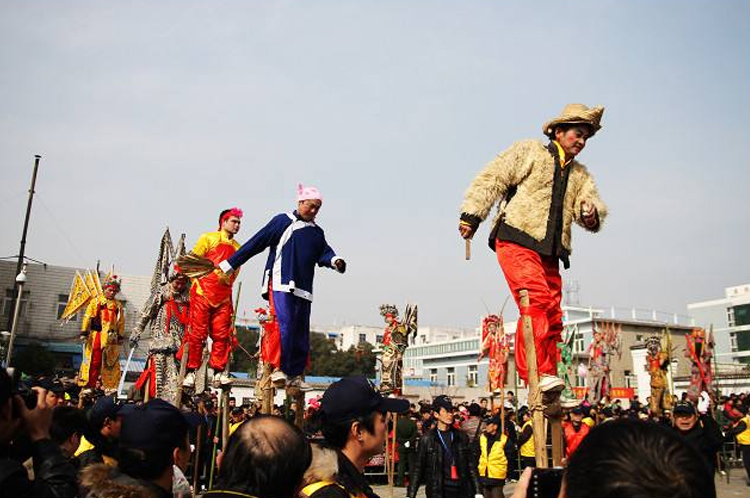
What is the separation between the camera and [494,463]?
9.23 meters

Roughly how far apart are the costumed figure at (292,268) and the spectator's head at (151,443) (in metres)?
3.67

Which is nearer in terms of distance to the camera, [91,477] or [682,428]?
[91,477]

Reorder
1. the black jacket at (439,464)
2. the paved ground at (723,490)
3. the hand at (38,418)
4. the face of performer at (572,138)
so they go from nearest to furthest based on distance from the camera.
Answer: the hand at (38,418), the face of performer at (572,138), the black jacket at (439,464), the paved ground at (723,490)

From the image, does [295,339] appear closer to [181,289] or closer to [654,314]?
[181,289]

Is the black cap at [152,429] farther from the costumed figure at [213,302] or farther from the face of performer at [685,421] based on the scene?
the costumed figure at [213,302]

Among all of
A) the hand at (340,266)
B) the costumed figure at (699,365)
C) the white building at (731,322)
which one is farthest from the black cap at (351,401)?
the white building at (731,322)

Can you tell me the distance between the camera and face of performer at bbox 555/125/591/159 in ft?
19.0

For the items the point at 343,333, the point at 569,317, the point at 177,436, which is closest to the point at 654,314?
the point at 569,317

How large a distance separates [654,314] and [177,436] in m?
78.3

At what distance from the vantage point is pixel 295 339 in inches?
260

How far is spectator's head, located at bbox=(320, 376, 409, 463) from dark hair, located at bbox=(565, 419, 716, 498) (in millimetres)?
1502

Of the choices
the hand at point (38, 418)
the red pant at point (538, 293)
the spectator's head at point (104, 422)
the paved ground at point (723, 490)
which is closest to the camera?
the hand at point (38, 418)

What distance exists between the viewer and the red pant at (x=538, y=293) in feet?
17.0

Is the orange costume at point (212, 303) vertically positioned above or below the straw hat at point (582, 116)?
below
